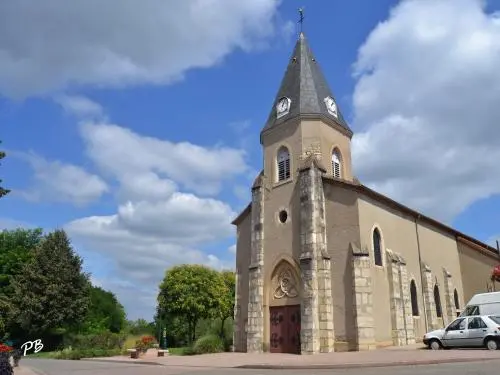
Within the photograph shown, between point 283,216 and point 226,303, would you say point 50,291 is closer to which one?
point 226,303

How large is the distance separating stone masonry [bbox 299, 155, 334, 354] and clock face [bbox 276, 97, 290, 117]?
14.0 ft

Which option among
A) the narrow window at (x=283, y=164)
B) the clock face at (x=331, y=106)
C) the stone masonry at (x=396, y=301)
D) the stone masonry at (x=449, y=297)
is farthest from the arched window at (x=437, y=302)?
the clock face at (x=331, y=106)

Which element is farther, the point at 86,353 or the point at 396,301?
the point at 86,353

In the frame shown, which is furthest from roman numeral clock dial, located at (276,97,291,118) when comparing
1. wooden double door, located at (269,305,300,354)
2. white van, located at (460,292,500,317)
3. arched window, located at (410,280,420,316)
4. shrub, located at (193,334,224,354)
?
white van, located at (460,292,500,317)

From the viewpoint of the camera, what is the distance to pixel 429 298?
2742cm

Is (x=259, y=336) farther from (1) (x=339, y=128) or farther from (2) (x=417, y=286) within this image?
(1) (x=339, y=128)

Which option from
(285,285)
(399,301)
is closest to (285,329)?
(285,285)

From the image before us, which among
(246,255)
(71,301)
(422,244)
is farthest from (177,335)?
(422,244)

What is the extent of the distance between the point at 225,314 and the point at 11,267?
73.9ft

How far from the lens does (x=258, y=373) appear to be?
1451 cm

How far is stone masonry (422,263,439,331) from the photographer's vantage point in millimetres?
26969

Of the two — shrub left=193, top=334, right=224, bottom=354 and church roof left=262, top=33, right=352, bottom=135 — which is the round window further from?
shrub left=193, top=334, right=224, bottom=354

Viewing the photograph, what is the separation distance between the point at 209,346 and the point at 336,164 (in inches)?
514

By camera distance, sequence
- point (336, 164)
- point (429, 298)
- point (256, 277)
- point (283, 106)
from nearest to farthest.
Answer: point (256, 277)
point (429, 298)
point (336, 164)
point (283, 106)
